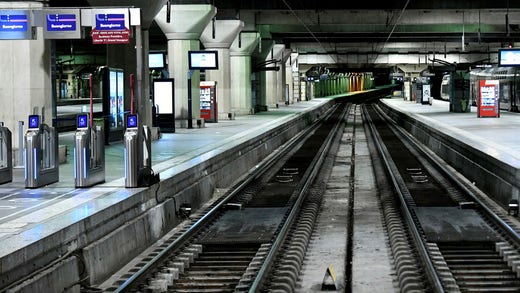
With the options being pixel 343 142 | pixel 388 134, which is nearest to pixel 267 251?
pixel 343 142

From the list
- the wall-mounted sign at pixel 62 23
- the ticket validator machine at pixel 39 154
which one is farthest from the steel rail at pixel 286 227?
the wall-mounted sign at pixel 62 23

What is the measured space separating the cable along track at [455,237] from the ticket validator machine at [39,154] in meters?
5.77

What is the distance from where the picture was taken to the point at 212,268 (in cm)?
1116

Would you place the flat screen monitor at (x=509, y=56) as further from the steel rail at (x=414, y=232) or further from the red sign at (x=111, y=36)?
the red sign at (x=111, y=36)

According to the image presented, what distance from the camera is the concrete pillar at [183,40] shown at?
36281 mm

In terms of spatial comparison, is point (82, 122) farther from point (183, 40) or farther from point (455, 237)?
point (183, 40)

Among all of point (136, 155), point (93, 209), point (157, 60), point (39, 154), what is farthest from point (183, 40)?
point (93, 209)

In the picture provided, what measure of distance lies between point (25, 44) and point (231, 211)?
5265mm

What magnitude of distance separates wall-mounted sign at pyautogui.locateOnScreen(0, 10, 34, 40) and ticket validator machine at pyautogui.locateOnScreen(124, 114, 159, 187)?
2948 mm

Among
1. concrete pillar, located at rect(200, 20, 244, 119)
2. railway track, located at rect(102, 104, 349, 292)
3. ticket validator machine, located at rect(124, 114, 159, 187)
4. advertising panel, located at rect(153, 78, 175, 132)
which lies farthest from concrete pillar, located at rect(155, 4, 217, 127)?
ticket validator machine, located at rect(124, 114, 159, 187)

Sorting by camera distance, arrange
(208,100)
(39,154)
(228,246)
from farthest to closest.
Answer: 1. (208,100)
2. (39,154)
3. (228,246)

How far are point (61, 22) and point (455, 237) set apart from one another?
726cm

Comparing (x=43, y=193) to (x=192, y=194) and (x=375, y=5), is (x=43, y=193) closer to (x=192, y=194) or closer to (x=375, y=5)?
(x=192, y=194)

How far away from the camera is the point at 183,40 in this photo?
37562 millimetres
